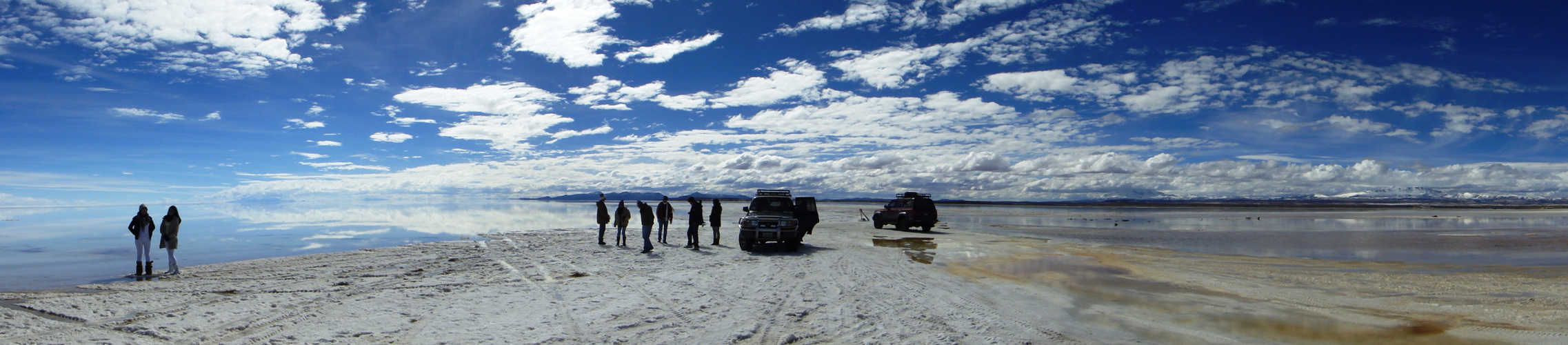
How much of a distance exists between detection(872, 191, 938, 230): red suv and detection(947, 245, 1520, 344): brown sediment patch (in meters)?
16.7

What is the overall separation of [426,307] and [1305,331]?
10.6 meters

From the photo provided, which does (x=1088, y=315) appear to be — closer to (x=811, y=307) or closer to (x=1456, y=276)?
(x=811, y=307)

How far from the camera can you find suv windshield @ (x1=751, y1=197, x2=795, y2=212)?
1966 centimetres

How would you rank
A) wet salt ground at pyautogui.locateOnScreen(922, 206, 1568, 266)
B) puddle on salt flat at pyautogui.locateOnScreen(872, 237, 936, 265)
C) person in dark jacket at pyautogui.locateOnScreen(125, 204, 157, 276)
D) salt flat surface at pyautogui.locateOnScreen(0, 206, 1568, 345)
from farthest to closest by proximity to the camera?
wet salt ground at pyautogui.locateOnScreen(922, 206, 1568, 266)
puddle on salt flat at pyautogui.locateOnScreen(872, 237, 936, 265)
person in dark jacket at pyautogui.locateOnScreen(125, 204, 157, 276)
salt flat surface at pyautogui.locateOnScreen(0, 206, 1568, 345)

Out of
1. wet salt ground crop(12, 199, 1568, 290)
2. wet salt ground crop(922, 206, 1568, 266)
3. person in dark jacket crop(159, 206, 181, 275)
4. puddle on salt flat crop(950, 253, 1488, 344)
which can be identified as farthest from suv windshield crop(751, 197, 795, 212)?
person in dark jacket crop(159, 206, 181, 275)

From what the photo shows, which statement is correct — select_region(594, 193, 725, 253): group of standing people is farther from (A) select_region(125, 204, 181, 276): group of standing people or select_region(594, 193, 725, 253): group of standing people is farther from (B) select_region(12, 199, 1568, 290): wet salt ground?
(A) select_region(125, 204, 181, 276): group of standing people

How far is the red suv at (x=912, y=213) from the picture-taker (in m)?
30.5

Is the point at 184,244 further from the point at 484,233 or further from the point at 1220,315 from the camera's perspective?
the point at 1220,315

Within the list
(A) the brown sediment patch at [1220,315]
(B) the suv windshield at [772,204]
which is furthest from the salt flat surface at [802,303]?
(B) the suv windshield at [772,204]

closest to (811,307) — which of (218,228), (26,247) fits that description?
(26,247)

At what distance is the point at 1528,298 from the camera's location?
9.98 metres

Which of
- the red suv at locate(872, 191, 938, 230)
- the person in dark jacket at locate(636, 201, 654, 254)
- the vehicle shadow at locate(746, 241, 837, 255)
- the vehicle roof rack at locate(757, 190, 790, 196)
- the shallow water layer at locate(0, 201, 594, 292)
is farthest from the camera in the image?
the red suv at locate(872, 191, 938, 230)

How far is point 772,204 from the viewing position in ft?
65.0

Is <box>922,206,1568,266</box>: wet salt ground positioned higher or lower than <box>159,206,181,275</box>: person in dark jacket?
lower
